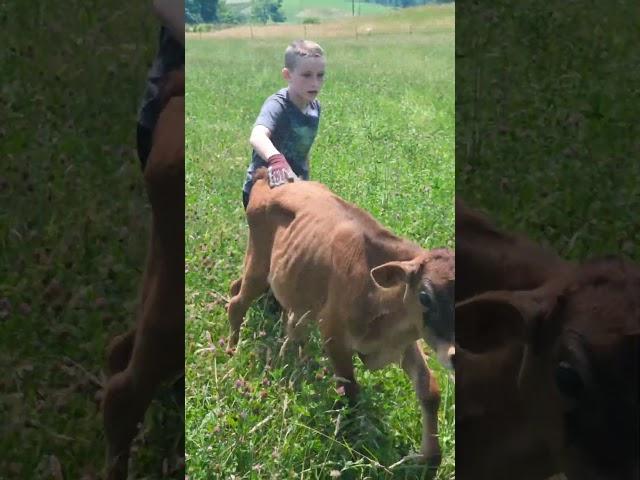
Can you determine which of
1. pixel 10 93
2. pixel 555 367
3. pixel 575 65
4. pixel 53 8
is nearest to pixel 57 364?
pixel 10 93

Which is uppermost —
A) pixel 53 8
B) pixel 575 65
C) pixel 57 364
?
pixel 53 8

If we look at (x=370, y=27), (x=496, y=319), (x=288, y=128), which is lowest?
(x=496, y=319)

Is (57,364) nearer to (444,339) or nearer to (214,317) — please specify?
(214,317)

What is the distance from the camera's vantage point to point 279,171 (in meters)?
3.29

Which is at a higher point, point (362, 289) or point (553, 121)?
point (553, 121)

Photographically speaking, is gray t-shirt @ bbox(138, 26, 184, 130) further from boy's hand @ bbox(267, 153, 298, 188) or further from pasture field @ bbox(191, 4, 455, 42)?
boy's hand @ bbox(267, 153, 298, 188)

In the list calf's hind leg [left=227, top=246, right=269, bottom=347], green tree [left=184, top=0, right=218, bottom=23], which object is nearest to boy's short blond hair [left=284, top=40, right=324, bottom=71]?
green tree [left=184, top=0, right=218, bottom=23]

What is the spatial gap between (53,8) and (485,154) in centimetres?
196

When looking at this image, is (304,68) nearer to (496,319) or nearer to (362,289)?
(362,289)

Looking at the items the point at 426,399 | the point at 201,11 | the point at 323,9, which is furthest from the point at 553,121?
the point at 201,11

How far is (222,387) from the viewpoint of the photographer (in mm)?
3381

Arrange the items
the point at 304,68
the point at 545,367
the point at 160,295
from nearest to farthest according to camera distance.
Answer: the point at 304,68
the point at 545,367
the point at 160,295

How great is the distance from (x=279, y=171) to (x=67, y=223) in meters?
1.33

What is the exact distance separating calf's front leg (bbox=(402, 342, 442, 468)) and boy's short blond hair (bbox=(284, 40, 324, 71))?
0.93 meters
